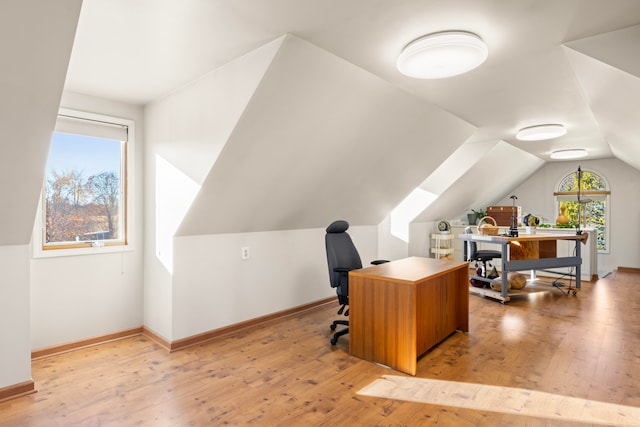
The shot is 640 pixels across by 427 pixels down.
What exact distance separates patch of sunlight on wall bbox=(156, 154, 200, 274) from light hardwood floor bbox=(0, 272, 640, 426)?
95cm

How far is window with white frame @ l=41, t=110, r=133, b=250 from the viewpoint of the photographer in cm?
330

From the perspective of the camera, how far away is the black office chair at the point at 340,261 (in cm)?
350

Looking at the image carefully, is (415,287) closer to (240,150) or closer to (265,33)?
(240,150)

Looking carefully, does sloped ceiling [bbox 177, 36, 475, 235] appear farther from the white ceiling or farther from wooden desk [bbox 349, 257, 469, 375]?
wooden desk [bbox 349, 257, 469, 375]

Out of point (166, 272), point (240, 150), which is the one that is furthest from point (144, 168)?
point (240, 150)

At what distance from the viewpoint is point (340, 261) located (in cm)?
369

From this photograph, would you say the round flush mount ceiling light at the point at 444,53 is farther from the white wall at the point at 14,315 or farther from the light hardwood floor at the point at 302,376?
the white wall at the point at 14,315

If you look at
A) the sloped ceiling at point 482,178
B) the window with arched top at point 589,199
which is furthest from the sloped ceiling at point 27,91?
the window with arched top at point 589,199

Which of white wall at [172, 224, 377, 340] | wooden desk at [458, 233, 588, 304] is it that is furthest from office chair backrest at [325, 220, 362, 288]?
wooden desk at [458, 233, 588, 304]

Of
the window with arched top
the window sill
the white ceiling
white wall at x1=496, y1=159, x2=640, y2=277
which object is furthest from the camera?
the window with arched top

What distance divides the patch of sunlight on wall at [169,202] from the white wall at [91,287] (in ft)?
1.35

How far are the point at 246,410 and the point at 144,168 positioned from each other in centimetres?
269

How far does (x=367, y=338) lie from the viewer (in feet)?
Result: 10.2

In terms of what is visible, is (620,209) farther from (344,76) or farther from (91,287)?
(91,287)
